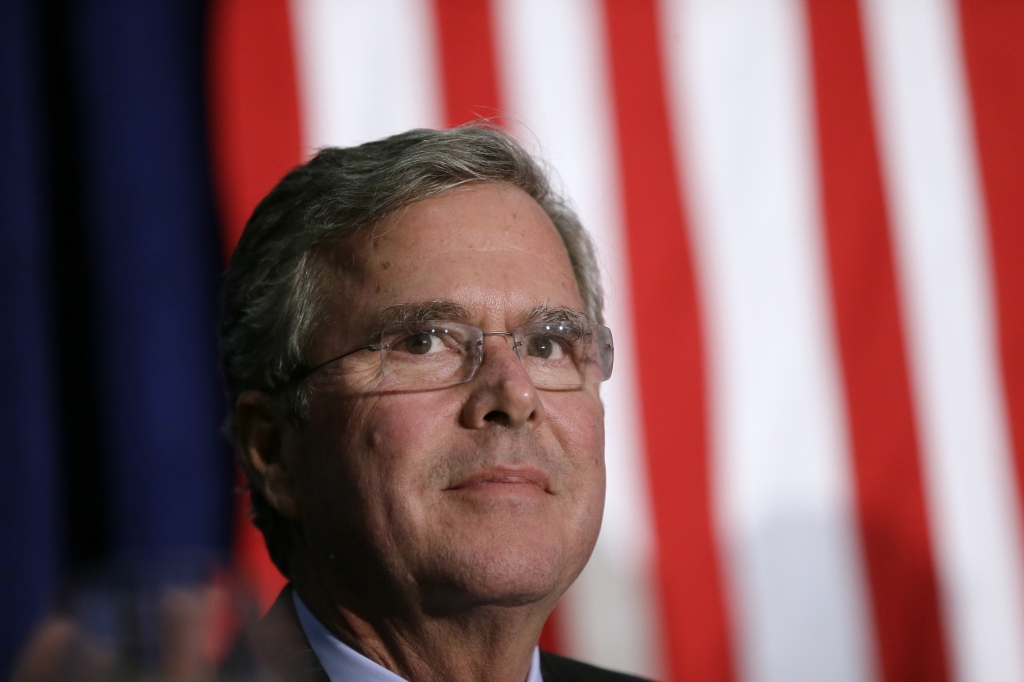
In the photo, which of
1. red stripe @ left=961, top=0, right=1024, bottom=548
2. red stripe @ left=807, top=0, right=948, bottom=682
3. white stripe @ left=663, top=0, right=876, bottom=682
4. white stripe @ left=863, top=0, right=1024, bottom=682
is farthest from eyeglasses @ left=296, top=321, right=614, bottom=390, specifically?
red stripe @ left=961, top=0, right=1024, bottom=548

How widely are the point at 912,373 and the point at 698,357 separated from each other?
550 millimetres

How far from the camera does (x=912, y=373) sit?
2312mm

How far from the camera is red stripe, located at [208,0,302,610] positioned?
224cm

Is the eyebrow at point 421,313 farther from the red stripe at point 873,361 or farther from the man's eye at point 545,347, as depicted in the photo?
the red stripe at point 873,361

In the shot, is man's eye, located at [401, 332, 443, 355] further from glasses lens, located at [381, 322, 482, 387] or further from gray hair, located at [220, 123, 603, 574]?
gray hair, located at [220, 123, 603, 574]

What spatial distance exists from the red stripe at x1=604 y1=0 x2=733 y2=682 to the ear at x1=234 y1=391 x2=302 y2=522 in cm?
107

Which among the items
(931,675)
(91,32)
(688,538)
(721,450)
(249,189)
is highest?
(91,32)

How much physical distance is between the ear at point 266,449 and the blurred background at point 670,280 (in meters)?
0.75

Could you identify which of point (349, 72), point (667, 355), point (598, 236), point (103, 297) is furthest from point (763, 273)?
point (103, 297)

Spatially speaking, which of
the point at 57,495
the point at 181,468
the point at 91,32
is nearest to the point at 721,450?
the point at 181,468

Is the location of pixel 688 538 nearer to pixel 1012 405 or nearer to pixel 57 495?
pixel 1012 405

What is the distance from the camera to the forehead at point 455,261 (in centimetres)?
134

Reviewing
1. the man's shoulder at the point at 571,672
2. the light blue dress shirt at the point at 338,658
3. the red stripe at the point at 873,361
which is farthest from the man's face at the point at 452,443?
the red stripe at the point at 873,361

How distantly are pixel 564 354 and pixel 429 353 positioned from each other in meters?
0.23
